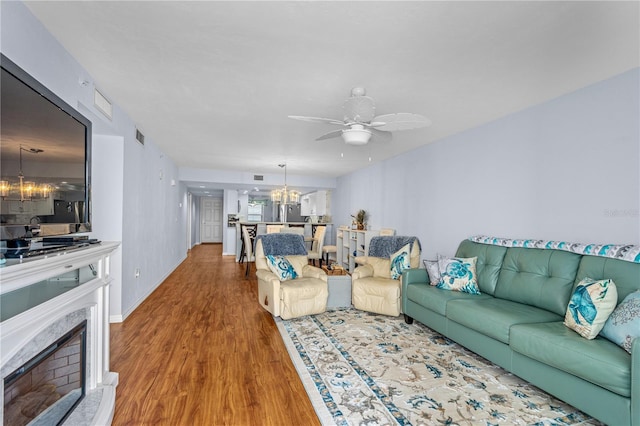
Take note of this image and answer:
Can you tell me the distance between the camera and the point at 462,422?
196 centimetres

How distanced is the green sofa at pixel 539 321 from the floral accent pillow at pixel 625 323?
0.05 m

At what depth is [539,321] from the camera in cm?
246

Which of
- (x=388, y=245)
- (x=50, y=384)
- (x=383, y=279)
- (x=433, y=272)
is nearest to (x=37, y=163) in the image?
(x=50, y=384)

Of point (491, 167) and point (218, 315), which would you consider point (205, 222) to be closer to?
point (218, 315)

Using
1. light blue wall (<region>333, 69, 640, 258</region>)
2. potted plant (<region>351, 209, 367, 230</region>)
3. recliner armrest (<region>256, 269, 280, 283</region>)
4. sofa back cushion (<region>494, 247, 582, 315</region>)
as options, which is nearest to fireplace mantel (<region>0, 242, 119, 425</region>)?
recliner armrest (<region>256, 269, 280, 283</region>)

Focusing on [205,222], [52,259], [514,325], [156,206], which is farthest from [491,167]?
[205,222]

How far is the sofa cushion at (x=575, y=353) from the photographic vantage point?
177 centimetres

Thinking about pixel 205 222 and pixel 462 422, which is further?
pixel 205 222

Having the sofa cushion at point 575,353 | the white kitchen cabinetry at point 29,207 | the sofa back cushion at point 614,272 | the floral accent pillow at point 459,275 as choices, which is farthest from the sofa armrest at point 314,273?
the white kitchen cabinetry at point 29,207

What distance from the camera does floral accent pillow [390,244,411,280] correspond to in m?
4.10

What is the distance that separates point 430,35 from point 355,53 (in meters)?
0.52

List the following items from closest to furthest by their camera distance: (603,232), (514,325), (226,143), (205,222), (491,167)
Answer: (514,325)
(603,232)
(491,167)
(226,143)
(205,222)

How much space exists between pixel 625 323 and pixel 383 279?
248 centimetres

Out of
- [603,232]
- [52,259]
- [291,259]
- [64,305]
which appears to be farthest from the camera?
[291,259]
